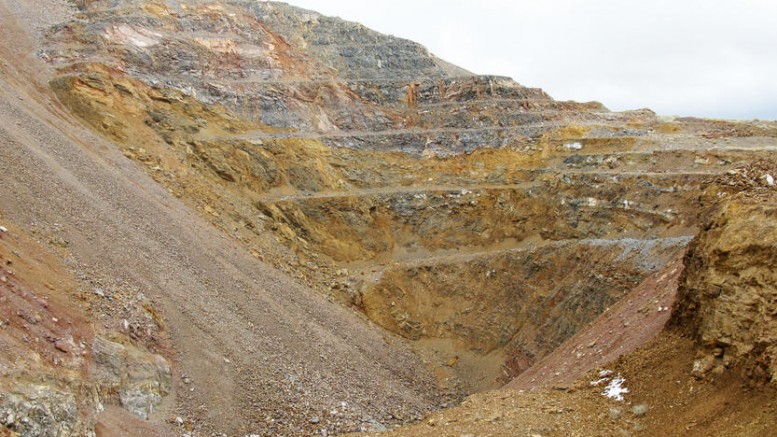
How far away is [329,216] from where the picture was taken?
32.9 meters

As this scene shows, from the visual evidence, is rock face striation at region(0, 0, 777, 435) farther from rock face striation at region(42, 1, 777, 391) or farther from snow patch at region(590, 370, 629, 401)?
snow patch at region(590, 370, 629, 401)

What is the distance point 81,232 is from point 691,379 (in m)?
18.7

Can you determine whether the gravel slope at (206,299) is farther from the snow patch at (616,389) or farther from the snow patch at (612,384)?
the snow patch at (616,389)

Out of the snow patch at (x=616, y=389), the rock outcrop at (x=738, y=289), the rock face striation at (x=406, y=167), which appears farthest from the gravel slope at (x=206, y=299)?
the rock outcrop at (x=738, y=289)

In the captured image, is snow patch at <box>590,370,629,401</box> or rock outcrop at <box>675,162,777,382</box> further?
snow patch at <box>590,370,629,401</box>

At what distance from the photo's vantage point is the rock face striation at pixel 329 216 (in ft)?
53.2

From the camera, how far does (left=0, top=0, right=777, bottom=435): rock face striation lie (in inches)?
639

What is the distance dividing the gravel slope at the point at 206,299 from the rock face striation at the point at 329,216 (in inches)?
4.2

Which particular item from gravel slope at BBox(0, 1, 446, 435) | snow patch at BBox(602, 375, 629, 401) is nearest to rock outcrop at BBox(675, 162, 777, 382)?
snow patch at BBox(602, 375, 629, 401)

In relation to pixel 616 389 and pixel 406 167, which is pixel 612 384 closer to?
pixel 616 389

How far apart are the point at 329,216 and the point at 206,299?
1301 cm

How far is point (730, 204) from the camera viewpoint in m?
12.2

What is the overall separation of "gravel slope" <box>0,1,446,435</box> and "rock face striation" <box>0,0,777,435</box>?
0.35 feet

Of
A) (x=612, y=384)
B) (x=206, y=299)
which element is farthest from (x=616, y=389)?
(x=206, y=299)
